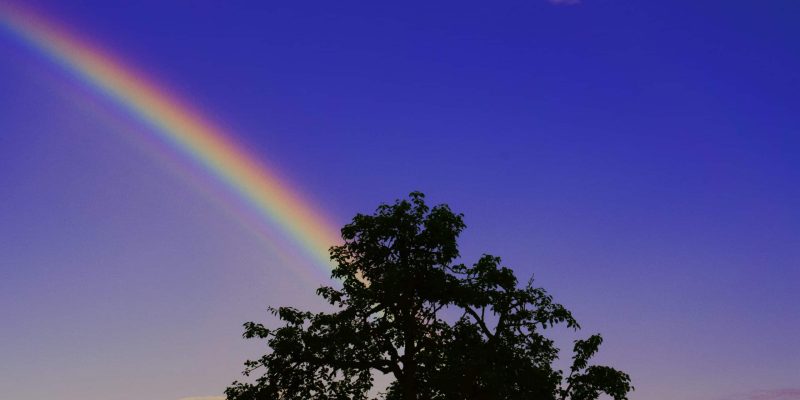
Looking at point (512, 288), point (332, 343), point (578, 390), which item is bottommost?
point (578, 390)

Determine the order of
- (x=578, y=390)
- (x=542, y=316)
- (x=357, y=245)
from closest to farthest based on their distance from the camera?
(x=578, y=390)
(x=542, y=316)
(x=357, y=245)

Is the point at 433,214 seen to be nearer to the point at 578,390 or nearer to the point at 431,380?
the point at 431,380

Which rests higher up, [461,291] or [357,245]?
[357,245]

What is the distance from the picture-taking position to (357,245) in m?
30.7

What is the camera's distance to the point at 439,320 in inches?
1184

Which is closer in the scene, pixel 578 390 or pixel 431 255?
pixel 578 390

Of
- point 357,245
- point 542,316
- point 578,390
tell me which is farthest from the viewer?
point 357,245

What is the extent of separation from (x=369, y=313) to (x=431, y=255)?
3.67 meters

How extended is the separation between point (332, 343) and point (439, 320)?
4818mm

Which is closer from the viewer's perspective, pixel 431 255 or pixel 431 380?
pixel 431 380

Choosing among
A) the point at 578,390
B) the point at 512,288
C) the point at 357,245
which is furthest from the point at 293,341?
the point at 578,390

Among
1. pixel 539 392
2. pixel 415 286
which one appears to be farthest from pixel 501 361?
pixel 415 286

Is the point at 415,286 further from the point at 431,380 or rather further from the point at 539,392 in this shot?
the point at 539,392

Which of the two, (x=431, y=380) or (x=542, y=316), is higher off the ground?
(x=542, y=316)
